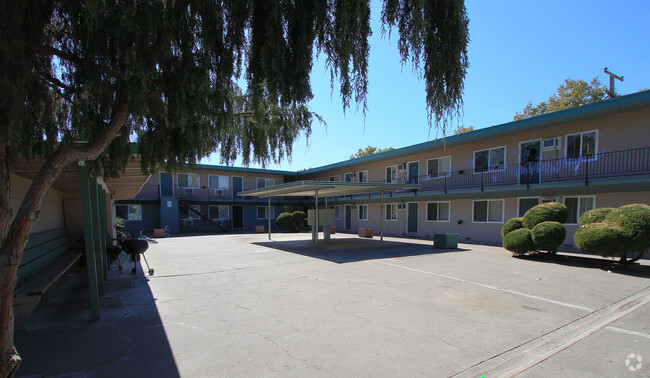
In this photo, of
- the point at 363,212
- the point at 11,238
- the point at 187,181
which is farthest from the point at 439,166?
the point at 187,181

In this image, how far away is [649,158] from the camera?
1131 centimetres

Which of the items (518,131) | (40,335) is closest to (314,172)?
(518,131)

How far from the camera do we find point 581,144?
13.5 metres

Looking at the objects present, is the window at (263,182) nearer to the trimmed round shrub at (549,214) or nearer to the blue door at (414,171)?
the blue door at (414,171)

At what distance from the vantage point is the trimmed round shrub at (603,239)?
8.35 m

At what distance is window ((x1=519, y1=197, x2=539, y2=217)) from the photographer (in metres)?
14.9

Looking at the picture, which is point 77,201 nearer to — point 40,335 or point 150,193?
point 40,335

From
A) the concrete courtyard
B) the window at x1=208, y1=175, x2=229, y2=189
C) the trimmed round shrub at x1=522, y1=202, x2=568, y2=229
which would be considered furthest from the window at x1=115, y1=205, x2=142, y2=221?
the trimmed round shrub at x1=522, y1=202, x2=568, y2=229

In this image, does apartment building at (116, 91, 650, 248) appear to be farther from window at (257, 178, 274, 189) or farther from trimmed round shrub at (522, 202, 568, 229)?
trimmed round shrub at (522, 202, 568, 229)

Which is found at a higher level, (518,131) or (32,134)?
(518,131)

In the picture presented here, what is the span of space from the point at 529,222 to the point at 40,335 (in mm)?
13271

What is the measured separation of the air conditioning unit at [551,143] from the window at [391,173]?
375 inches

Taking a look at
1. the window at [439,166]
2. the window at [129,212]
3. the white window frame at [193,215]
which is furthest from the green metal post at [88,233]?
the white window frame at [193,215]

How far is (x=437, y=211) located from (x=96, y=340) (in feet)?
60.8
